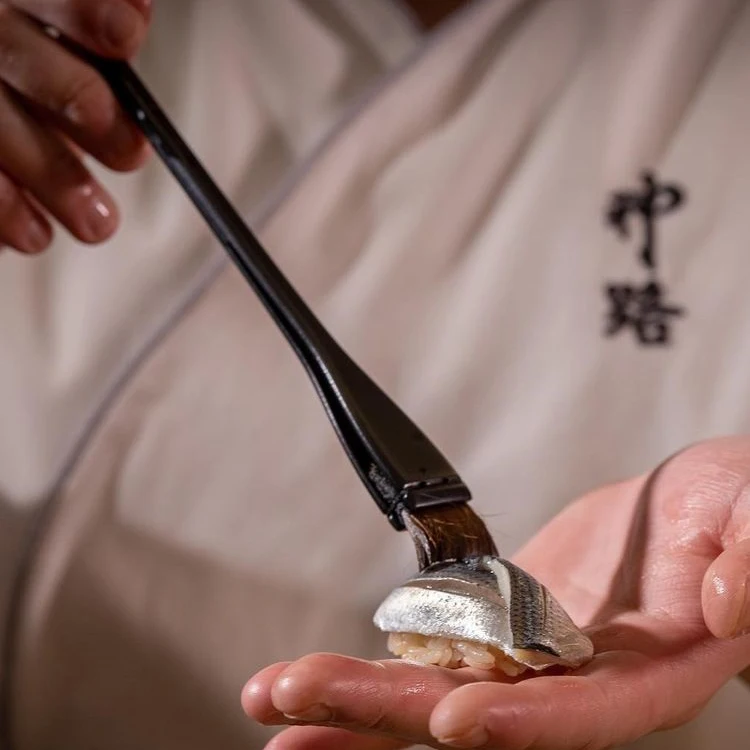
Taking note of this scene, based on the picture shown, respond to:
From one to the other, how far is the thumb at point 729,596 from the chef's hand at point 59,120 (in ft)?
2.05

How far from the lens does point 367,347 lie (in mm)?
1085

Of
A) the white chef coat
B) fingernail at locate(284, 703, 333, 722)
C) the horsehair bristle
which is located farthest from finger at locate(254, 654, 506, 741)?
the white chef coat

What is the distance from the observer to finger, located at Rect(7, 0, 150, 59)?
815mm

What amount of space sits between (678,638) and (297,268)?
67cm

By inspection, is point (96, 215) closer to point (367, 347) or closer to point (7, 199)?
point (7, 199)

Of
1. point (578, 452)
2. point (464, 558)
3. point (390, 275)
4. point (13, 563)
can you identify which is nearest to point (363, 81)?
point (390, 275)

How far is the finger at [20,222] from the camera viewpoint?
34.6 inches

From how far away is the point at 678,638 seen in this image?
0.53 metres

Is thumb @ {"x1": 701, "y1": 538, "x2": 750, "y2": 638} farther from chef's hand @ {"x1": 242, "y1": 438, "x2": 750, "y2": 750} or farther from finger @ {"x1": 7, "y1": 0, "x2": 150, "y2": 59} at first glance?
finger @ {"x1": 7, "y1": 0, "x2": 150, "y2": 59}

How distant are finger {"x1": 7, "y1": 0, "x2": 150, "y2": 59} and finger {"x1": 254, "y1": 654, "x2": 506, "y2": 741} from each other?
59 cm

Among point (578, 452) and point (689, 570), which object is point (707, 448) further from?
point (578, 452)

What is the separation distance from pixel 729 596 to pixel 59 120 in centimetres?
69

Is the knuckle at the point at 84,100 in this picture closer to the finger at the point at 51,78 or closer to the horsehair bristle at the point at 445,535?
the finger at the point at 51,78

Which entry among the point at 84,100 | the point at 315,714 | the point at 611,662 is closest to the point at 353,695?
the point at 315,714
